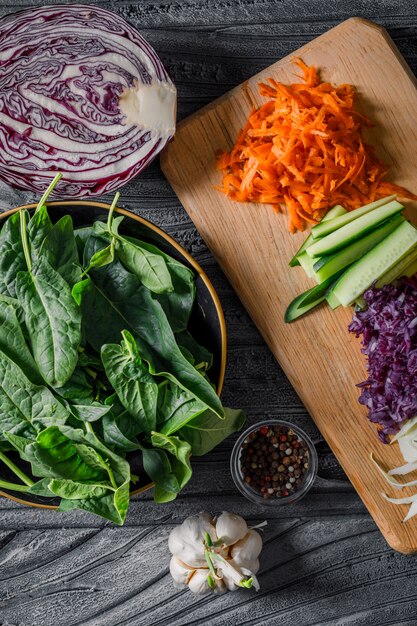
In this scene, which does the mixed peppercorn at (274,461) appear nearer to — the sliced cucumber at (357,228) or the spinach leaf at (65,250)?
the sliced cucumber at (357,228)

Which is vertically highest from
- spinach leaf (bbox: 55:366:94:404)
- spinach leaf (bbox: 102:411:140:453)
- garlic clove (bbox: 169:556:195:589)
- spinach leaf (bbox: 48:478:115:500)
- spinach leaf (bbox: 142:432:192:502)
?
spinach leaf (bbox: 55:366:94:404)

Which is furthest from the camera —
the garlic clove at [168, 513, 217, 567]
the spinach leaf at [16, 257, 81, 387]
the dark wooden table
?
the dark wooden table

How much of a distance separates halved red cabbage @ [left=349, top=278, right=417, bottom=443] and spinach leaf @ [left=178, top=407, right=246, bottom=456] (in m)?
0.47

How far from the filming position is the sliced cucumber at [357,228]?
227 centimetres

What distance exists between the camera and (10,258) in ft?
6.64

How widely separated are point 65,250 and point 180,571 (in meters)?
1.14

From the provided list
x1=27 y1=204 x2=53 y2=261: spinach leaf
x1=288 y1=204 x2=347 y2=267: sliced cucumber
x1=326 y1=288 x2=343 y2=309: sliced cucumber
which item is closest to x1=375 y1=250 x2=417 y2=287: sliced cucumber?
x1=326 y1=288 x2=343 y2=309: sliced cucumber

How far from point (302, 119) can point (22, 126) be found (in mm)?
850

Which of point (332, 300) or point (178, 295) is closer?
Answer: point (178, 295)

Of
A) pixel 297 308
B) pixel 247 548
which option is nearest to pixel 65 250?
pixel 297 308

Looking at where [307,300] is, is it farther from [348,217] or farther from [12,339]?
[12,339]

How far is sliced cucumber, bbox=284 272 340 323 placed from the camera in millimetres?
2352

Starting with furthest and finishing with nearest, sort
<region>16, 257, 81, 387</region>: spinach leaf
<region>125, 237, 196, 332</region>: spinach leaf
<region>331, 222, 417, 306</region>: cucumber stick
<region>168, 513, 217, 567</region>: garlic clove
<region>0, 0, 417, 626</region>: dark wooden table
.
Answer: <region>0, 0, 417, 626</region>: dark wooden table, <region>168, 513, 217, 567</region>: garlic clove, <region>331, 222, 417, 306</region>: cucumber stick, <region>125, 237, 196, 332</region>: spinach leaf, <region>16, 257, 81, 387</region>: spinach leaf

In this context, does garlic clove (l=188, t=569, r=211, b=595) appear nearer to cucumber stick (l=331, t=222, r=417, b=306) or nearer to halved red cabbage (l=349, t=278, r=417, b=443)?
halved red cabbage (l=349, t=278, r=417, b=443)
